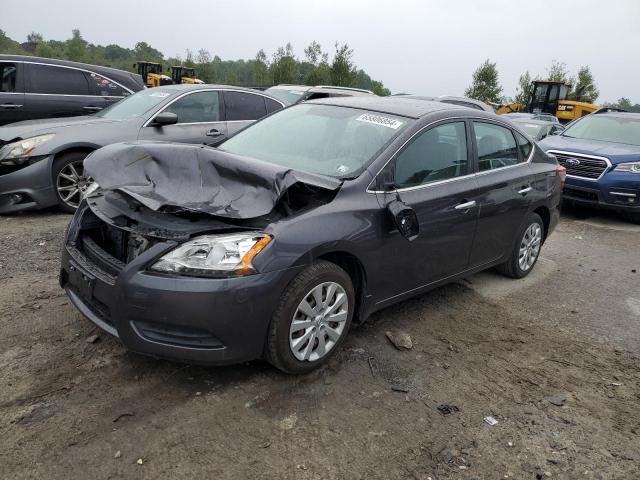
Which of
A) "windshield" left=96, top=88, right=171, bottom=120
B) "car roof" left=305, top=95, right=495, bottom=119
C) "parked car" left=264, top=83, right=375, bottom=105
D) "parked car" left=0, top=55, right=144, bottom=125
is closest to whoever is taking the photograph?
"car roof" left=305, top=95, right=495, bottom=119

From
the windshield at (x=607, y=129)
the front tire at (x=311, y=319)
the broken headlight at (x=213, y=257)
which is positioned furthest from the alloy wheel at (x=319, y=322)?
the windshield at (x=607, y=129)

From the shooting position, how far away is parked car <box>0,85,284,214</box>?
6008 mm

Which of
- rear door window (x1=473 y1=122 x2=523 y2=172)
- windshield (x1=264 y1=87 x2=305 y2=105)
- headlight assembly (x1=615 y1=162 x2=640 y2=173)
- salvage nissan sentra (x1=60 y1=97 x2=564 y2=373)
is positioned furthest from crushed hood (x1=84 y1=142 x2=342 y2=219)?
windshield (x1=264 y1=87 x2=305 y2=105)

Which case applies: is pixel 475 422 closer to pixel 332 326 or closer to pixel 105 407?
pixel 332 326

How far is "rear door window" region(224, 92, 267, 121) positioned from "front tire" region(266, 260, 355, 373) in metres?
4.81

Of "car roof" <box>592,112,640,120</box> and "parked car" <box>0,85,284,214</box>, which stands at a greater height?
"car roof" <box>592,112,640,120</box>

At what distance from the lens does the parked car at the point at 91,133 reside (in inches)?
237

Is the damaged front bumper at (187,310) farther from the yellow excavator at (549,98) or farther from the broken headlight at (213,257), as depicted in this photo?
the yellow excavator at (549,98)

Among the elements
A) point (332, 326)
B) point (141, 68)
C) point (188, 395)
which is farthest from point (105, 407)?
point (141, 68)

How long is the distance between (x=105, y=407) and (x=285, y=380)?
1.02 metres

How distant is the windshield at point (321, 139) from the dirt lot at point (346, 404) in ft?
4.24

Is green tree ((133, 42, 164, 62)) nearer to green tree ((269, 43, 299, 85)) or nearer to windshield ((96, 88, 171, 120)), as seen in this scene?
green tree ((269, 43, 299, 85))

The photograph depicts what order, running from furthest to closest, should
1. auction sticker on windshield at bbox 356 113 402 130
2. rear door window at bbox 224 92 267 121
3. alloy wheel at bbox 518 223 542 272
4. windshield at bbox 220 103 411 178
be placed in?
rear door window at bbox 224 92 267 121
alloy wheel at bbox 518 223 542 272
auction sticker on windshield at bbox 356 113 402 130
windshield at bbox 220 103 411 178

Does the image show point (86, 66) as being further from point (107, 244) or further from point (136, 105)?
point (107, 244)
